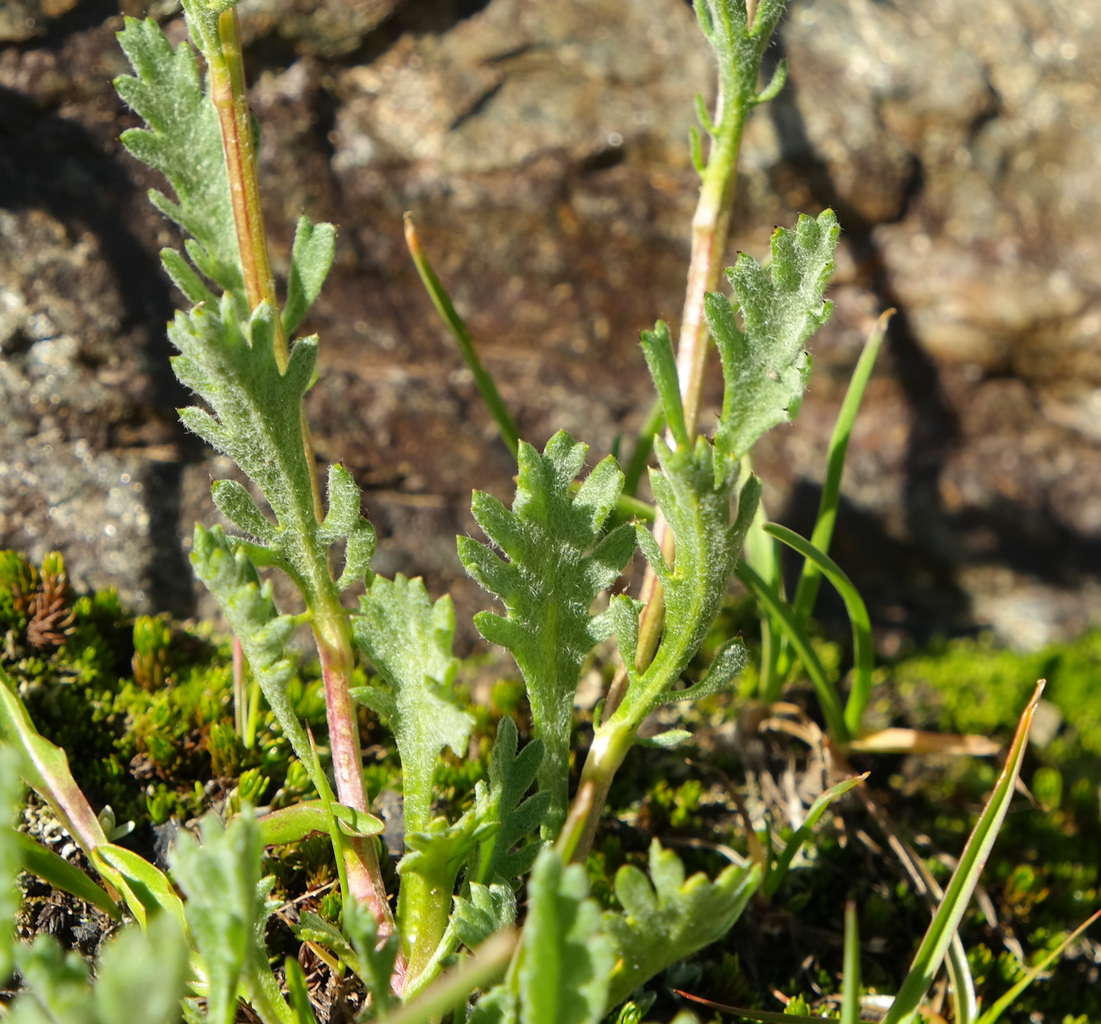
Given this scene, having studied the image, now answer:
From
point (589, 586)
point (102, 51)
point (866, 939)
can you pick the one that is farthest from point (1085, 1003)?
point (102, 51)

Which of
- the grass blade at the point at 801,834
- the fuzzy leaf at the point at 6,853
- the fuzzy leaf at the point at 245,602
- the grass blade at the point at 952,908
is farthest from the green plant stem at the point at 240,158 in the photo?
the grass blade at the point at 952,908

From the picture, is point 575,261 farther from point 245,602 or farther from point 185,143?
point 245,602

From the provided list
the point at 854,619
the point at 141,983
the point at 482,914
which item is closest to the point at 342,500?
the point at 482,914

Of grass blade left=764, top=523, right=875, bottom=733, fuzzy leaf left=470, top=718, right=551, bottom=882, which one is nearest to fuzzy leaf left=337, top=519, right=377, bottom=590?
fuzzy leaf left=470, top=718, right=551, bottom=882

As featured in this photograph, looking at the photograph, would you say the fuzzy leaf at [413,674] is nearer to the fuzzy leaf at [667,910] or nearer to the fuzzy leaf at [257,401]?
the fuzzy leaf at [257,401]

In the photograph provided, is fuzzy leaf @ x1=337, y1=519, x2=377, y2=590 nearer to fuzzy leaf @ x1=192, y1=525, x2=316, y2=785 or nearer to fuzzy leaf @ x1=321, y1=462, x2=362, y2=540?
fuzzy leaf @ x1=321, y1=462, x2=362, y2=540
